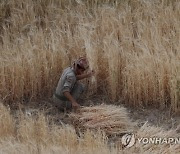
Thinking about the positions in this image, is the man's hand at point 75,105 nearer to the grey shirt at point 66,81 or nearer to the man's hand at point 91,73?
the grey shirt at point 66,81

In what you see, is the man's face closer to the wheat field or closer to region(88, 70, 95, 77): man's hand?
region(88, 70, 95, 77): man's hand

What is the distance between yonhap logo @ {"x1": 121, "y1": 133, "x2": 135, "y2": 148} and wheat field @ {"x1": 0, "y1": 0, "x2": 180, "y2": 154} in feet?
0.27

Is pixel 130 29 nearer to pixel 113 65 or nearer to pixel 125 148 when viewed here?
pixel 113 65

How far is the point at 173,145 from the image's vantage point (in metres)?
5.09

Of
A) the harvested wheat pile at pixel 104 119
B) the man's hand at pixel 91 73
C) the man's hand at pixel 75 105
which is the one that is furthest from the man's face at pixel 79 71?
the harvested wheat pile at pixel 104 119

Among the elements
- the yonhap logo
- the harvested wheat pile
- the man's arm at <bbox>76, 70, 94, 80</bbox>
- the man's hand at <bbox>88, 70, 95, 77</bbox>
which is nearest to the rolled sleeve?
the man's arm at <bbox>76, 70, 94, 80</bbox>

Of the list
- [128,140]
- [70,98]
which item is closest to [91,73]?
[70,98]

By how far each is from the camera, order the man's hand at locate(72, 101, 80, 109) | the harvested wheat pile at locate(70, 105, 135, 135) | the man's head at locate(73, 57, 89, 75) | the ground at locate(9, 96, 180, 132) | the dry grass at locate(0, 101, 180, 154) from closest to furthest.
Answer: the dry grass at locate(0, 101, 180, 154), the harvested wheat pile at locate(70, 105, 135, 135), the ground at locate(9, 96, 180, 132), the man's hand at locate(72, 101, 80, 109), the man's head at locate(73, 57, 89, 75)

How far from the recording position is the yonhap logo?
5254 millimetres

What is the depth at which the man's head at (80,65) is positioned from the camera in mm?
6238

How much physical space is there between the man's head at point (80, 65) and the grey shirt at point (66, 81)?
0.21ft

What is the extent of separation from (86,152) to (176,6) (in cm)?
364

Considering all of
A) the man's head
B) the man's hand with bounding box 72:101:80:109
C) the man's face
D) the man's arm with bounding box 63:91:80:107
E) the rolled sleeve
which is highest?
the man's head

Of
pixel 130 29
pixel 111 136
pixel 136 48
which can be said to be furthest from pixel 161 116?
pixel 130 29
